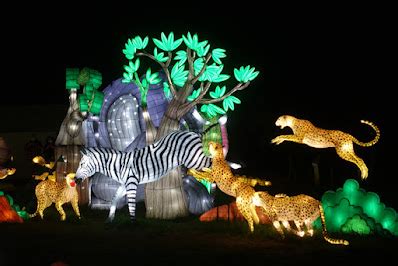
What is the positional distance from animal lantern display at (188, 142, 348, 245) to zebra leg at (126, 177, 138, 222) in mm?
1638

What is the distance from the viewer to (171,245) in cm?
1012

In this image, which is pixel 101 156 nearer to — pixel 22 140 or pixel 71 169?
pixel 71 169

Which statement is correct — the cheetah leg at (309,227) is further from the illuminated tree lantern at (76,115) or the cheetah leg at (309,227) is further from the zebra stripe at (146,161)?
the illuminated tree lantern at (76,115)

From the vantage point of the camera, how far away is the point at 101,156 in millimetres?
12625

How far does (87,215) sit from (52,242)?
3704 mm

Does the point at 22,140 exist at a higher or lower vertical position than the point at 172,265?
higher

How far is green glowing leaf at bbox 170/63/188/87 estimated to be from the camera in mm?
13195

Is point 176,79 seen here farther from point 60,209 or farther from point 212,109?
point 60,209

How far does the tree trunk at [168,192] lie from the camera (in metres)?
13.0

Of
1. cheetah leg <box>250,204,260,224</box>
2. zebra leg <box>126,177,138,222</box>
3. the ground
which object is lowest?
the ground

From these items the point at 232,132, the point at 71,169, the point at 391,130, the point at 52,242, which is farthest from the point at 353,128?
the point at 52,242

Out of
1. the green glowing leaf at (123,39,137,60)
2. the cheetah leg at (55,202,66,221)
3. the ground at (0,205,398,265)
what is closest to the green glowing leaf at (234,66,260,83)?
the green glowing leaf at (123,39,137,60)

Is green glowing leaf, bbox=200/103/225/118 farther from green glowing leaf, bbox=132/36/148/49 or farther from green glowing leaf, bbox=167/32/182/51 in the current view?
green glowing leaf, bbox=132/36/148/49

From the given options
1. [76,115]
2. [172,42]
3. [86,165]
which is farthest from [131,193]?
[76,115]
